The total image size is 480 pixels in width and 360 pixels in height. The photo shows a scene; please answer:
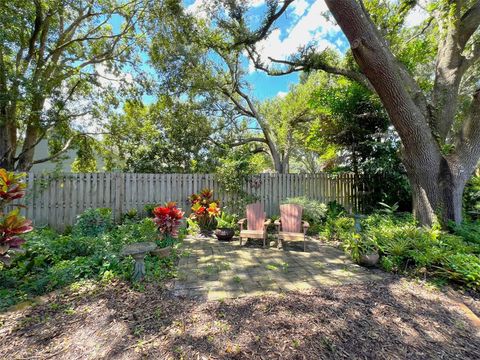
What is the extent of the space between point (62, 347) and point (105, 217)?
3.37m

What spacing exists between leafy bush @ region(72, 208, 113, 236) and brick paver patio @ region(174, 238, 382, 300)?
179cm

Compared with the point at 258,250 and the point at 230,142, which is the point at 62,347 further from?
the point at 230,142

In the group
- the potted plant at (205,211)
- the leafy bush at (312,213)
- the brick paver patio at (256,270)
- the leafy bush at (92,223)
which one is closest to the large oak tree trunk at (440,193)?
the brick paver patio at (256,270)

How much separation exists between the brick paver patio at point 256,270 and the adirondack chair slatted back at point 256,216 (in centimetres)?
52

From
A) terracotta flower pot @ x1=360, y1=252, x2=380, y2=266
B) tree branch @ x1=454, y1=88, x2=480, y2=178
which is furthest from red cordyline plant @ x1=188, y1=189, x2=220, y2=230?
tree branch @ x1=454, y1=88, x2=480, y2=178

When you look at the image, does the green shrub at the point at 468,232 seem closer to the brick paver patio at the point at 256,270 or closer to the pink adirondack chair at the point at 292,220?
the brick paver patio at the point at 256,270

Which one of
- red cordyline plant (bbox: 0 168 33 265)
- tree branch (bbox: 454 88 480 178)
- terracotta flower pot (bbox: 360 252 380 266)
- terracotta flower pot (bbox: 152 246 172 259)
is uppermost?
tree branch (bbox: 454 88 480 178)

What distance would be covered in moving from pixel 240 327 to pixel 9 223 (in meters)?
2.64

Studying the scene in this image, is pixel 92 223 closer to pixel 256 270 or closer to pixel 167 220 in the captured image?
pixel 167 220

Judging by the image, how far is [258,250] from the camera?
14.2 feet

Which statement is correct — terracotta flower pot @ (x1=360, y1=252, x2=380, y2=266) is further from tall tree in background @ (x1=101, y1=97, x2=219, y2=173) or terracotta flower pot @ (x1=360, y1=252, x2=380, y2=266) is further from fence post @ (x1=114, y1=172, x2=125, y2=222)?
tall tree in background @ (x1=101, y1=97, x2=219, y2=173)

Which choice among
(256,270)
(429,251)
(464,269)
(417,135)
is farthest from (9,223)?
(417,135)

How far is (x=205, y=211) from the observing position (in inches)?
225

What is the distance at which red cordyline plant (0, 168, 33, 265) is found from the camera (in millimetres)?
2354
